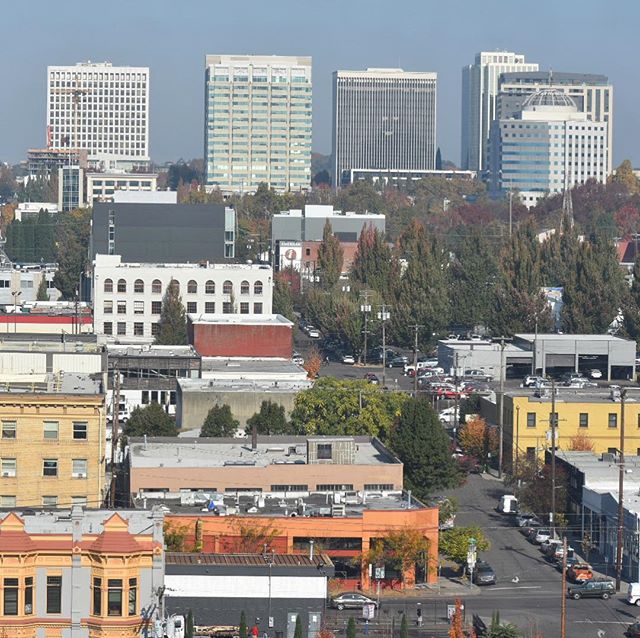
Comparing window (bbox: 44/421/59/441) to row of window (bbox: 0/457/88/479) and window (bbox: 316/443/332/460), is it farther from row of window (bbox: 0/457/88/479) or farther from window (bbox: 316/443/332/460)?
window (bbox: 316/443/332/460)

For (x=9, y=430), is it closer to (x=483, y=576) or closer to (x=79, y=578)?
(x=79, y=578)

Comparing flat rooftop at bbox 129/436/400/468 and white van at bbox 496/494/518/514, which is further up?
flat rooftop at bbox 129/436/400/468

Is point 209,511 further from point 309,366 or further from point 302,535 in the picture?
point 309,366

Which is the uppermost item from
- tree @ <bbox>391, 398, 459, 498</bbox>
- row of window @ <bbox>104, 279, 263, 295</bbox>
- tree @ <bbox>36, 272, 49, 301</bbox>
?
row of window @ <bbox>104, 279, 263, 295</bbox>

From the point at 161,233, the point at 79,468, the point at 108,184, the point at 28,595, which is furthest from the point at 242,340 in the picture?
the point at 108,184

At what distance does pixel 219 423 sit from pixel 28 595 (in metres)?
24.5

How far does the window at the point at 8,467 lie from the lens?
137ft

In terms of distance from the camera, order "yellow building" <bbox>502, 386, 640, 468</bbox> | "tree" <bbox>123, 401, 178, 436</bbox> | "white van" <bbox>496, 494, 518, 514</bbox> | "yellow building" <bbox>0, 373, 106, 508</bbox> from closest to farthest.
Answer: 1. "yellow building" <bbox>0, 373, 106, 508</bbox>
2. "white van" <bbox>496, 494, 518, 514</bbox>
3. "tree" <bbox>123, 401, 178, 436</bbox>
4. "yellow building" <bbox>502, 386, 640, 468</bbox>

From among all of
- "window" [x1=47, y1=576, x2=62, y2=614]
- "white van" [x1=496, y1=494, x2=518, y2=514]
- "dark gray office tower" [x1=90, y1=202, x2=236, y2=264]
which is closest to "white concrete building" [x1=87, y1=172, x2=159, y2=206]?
"dark gray office tower" [x1=90, y1=202, x2=236, y2=264]

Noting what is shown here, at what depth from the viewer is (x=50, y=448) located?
1647 inches

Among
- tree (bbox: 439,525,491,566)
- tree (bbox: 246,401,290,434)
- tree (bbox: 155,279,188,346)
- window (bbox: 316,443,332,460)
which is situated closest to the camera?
tree (bbox: 439,525,491,566)

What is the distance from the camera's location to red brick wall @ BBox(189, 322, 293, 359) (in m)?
75.7

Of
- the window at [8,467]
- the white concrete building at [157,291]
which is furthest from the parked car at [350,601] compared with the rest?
the white concrete building at [157,291]

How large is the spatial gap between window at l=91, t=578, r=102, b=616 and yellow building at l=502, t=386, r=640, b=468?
27206 mm
